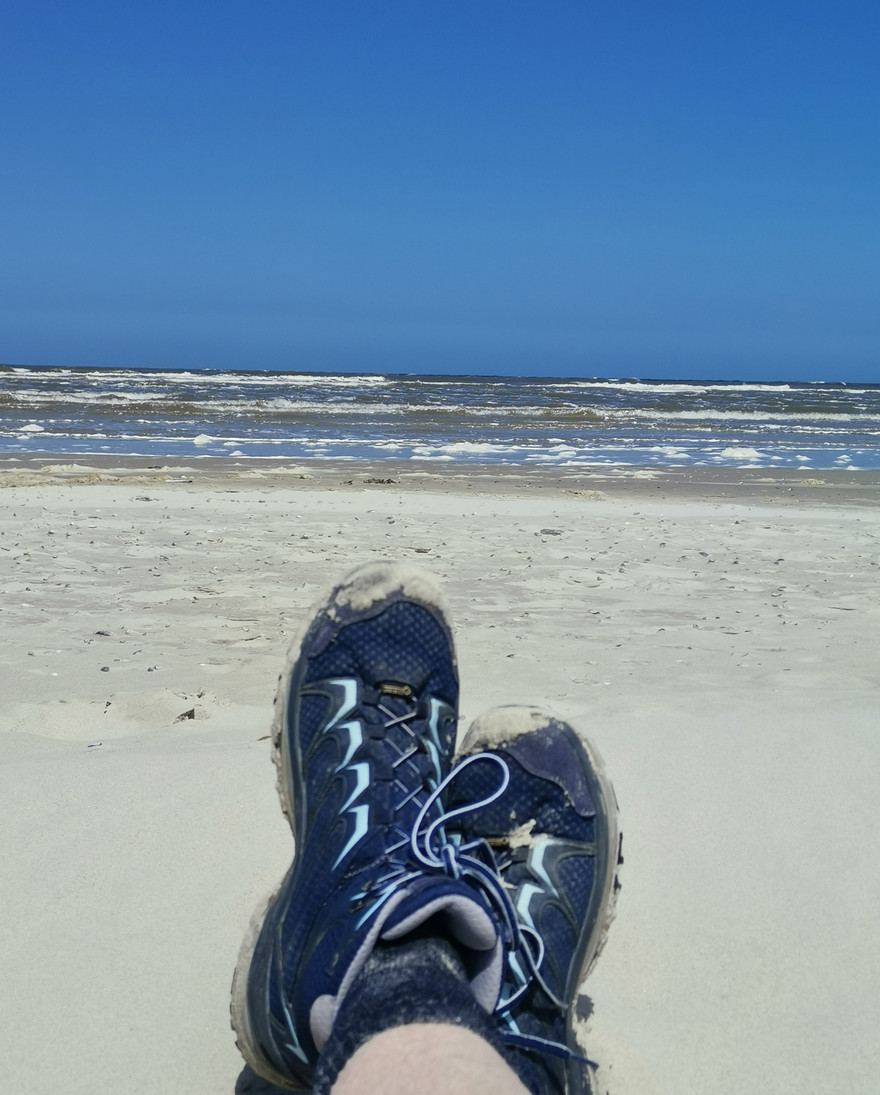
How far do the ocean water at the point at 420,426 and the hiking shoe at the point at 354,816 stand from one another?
935cm

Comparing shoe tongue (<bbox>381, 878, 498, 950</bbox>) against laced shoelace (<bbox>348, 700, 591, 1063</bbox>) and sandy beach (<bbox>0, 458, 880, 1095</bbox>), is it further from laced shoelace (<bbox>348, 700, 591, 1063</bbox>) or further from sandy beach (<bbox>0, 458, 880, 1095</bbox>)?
sandy beach (<bbox>0, 458, 880, 1095</bbox>)

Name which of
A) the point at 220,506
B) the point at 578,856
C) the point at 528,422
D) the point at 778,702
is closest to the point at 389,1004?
the point at 578,856

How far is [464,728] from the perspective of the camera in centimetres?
226

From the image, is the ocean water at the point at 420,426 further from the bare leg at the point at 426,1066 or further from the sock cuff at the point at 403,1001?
the bare leg at the point at 426,1066

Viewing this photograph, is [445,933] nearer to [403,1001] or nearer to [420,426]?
[403,1001]

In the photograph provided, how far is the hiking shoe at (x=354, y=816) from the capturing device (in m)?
1.08

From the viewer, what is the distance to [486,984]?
1.08m

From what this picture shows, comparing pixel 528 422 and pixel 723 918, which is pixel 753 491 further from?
pixel 528 422

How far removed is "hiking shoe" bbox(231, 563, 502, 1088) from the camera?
42.6 inches

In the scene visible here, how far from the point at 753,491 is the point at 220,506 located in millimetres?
4773

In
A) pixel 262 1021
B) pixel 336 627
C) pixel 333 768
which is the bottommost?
pixel 262 1021

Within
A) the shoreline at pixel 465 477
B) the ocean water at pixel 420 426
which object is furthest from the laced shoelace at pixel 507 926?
the ocean water at pixel 420 426

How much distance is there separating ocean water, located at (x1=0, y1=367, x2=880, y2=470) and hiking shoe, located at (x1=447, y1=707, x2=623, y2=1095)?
967 centimetres

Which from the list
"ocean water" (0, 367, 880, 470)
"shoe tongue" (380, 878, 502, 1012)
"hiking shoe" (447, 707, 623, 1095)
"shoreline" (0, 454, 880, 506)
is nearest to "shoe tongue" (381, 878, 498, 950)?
"shoe tongue" (380, 878, 502, 1012)
